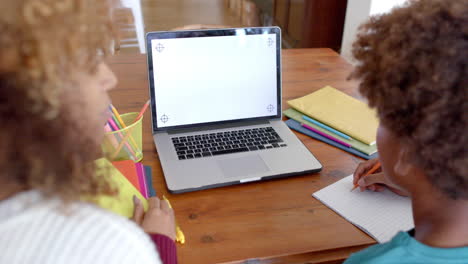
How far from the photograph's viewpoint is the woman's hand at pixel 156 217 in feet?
2.34

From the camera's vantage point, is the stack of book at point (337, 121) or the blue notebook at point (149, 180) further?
the stack of book at point (337, 121)

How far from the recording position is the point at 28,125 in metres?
0.42

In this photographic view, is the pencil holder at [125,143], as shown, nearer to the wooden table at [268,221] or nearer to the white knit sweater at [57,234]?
the wooden table at [268,221]

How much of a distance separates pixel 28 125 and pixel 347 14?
8.10 feet

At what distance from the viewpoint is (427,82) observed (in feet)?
1.66

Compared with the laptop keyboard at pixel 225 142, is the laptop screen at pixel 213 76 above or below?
above

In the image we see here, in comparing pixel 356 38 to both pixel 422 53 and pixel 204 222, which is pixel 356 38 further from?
pixel 204 222

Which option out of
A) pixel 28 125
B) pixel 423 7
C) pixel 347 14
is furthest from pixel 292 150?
pixel 347 14

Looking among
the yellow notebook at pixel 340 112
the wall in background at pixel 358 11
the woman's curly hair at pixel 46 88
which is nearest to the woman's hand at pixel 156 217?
the woman's curly hair at pixel 46 88

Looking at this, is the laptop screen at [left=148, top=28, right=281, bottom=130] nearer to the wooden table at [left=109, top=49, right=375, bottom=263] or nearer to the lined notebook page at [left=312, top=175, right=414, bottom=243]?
the wooden table at [left=109, top=49, right=375, bottom=263]

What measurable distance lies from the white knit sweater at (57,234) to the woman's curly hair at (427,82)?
15.5 inches

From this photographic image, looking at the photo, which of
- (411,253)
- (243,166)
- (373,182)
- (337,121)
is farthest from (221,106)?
(411,253)

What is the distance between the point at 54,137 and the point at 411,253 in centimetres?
51

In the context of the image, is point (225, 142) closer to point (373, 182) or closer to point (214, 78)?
point (214, 78)
